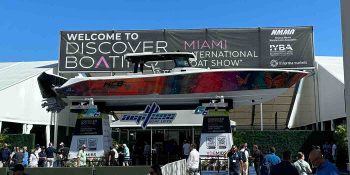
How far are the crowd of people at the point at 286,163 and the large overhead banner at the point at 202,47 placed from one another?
9.71 m

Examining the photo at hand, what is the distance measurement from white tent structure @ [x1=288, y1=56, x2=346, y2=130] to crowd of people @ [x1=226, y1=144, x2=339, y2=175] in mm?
7075

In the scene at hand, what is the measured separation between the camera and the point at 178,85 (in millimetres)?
19875

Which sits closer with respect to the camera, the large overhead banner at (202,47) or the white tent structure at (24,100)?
the large overhead banner at (202,47)

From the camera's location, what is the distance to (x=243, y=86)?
1972cm

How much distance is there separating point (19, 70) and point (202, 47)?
16941 millimetres

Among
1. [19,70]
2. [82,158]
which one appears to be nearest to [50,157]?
[82,158]

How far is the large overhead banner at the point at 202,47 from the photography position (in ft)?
98.0

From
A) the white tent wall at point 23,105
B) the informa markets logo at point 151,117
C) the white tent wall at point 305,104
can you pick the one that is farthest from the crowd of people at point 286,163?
the white tent wall at point 23,105

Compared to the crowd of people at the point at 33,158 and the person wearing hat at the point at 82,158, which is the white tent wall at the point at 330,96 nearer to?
the person wearing hat at the point at 82,158

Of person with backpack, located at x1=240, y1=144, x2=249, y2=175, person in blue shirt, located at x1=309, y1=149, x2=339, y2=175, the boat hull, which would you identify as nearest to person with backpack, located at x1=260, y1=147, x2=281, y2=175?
person with backpack, located at x1=240, y1=144, x2=249, y2=175

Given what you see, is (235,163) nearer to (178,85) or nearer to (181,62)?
(178,85)

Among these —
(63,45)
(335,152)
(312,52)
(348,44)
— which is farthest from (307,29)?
(348,44)

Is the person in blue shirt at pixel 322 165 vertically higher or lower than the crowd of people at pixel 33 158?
higher

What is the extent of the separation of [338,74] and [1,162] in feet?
71.1
